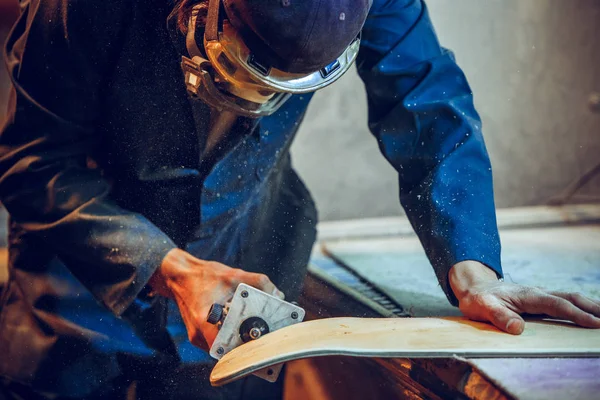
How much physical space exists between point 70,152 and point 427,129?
87 centimetres

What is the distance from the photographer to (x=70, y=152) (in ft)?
5.08

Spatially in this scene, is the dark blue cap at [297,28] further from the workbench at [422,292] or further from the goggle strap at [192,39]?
the workbench at [422,292]

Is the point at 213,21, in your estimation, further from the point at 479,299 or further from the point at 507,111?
the point at 507,111

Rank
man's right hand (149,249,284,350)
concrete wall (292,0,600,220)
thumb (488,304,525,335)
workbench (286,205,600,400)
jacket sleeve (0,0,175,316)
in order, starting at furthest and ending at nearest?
concrete wall (292,0,600,220) < jacket sleeve (0,0,175,316) < man's right hand (149,249,284,350) < thumb (488,304,525,335) < workbench (286,205,600,400)

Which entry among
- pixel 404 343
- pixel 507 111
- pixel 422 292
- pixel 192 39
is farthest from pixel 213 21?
pixel 507 111

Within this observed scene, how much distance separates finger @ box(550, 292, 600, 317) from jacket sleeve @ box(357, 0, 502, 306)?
0.18 m

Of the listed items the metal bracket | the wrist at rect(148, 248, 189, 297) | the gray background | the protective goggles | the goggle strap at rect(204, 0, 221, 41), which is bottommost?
the gray background

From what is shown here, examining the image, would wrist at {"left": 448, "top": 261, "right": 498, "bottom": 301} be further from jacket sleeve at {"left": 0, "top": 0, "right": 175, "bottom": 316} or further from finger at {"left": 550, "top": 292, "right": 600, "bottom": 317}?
jacket sleeve at {"left": 0, "top": 0, "right": 175, "bottom": 316}

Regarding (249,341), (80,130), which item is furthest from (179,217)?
(249,341)

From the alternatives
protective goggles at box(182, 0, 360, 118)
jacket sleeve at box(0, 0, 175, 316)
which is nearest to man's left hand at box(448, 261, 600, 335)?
protective goggles at box(182, 0, 360, 118)

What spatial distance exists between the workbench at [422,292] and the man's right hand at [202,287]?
39cm

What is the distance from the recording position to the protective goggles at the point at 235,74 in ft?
4.03

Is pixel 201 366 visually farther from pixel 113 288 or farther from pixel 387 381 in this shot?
pixel 387 381

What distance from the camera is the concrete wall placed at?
358 centimetres
